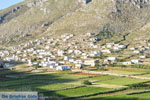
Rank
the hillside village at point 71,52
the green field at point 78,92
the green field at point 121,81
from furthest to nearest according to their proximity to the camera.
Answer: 1. the hillside village at point 71,52
2. the green field at point 121,81
3. the green field at point 78,92

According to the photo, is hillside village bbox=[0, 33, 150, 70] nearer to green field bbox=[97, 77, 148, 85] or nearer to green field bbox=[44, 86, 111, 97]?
green field bbox=[97, 77, 148, 85]

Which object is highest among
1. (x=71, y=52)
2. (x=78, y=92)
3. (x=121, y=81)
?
(x=71, y=52)

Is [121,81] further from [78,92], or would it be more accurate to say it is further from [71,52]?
[71,52]

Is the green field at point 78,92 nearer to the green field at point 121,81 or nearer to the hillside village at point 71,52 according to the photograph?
the green field at point 121,81

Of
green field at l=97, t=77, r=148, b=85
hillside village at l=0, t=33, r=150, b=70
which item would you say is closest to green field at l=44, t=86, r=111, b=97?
green field at l=97, t=77, r=148, b=85

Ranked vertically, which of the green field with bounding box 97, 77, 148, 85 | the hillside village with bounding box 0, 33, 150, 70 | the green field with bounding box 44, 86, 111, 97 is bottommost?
the green field with bounding box 44, 86, 111, 97

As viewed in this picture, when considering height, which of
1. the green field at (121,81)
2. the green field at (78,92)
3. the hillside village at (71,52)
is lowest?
the green field at (78,92)

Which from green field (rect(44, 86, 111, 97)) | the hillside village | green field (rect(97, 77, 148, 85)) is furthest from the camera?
the hillside village

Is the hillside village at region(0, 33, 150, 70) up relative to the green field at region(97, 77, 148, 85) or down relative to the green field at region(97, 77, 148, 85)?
up

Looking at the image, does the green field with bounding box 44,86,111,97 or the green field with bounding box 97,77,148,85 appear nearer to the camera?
the green field with bounding box 44,86,111,97

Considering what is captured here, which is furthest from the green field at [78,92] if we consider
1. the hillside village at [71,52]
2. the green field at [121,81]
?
the hillside village at [71,52]

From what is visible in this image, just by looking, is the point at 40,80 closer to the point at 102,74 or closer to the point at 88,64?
the point at 102,74

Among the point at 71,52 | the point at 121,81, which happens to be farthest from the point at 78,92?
the point at 71,52

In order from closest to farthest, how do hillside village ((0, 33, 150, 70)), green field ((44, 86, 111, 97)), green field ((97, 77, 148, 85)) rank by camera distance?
green field ((44, 86, 111, 97)) < green field ((97, 77, 148, 85)) < hillside village ((0, 33, 150, 70))
